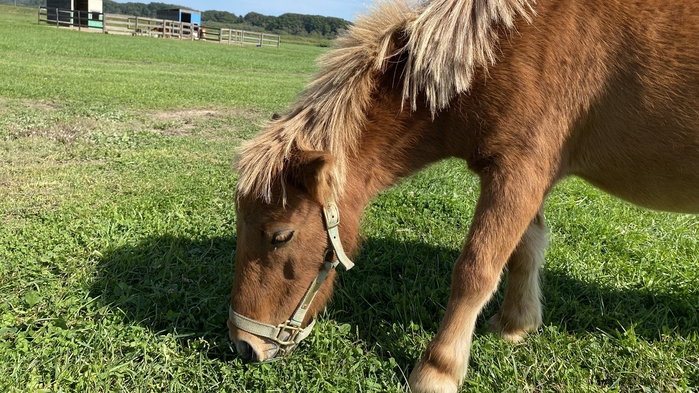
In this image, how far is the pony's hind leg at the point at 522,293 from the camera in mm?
2859

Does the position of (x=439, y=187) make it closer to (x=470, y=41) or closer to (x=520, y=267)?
(x=520, y=267)

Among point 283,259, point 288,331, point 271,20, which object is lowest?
point 288,331

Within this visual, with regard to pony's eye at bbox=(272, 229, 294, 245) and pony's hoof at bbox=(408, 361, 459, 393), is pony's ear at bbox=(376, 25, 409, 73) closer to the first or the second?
pony's eye at bbox=(272, 229, 294, 245)

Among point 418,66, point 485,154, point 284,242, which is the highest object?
point 418,66

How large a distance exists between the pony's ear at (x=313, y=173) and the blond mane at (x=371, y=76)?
51 mm

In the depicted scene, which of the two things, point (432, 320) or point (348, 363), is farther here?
point (432, 320)

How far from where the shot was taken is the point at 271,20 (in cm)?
13188

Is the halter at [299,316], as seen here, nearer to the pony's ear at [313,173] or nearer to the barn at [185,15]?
the pony's ear at [313,173]

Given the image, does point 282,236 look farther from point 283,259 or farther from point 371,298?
point 371,298

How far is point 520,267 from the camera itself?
2945mm

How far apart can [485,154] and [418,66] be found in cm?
53

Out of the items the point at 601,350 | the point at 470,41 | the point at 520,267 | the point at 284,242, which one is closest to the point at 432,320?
the point at 520,267

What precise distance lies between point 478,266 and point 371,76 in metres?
1.08

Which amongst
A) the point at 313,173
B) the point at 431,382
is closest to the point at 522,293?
the point at 431,382
